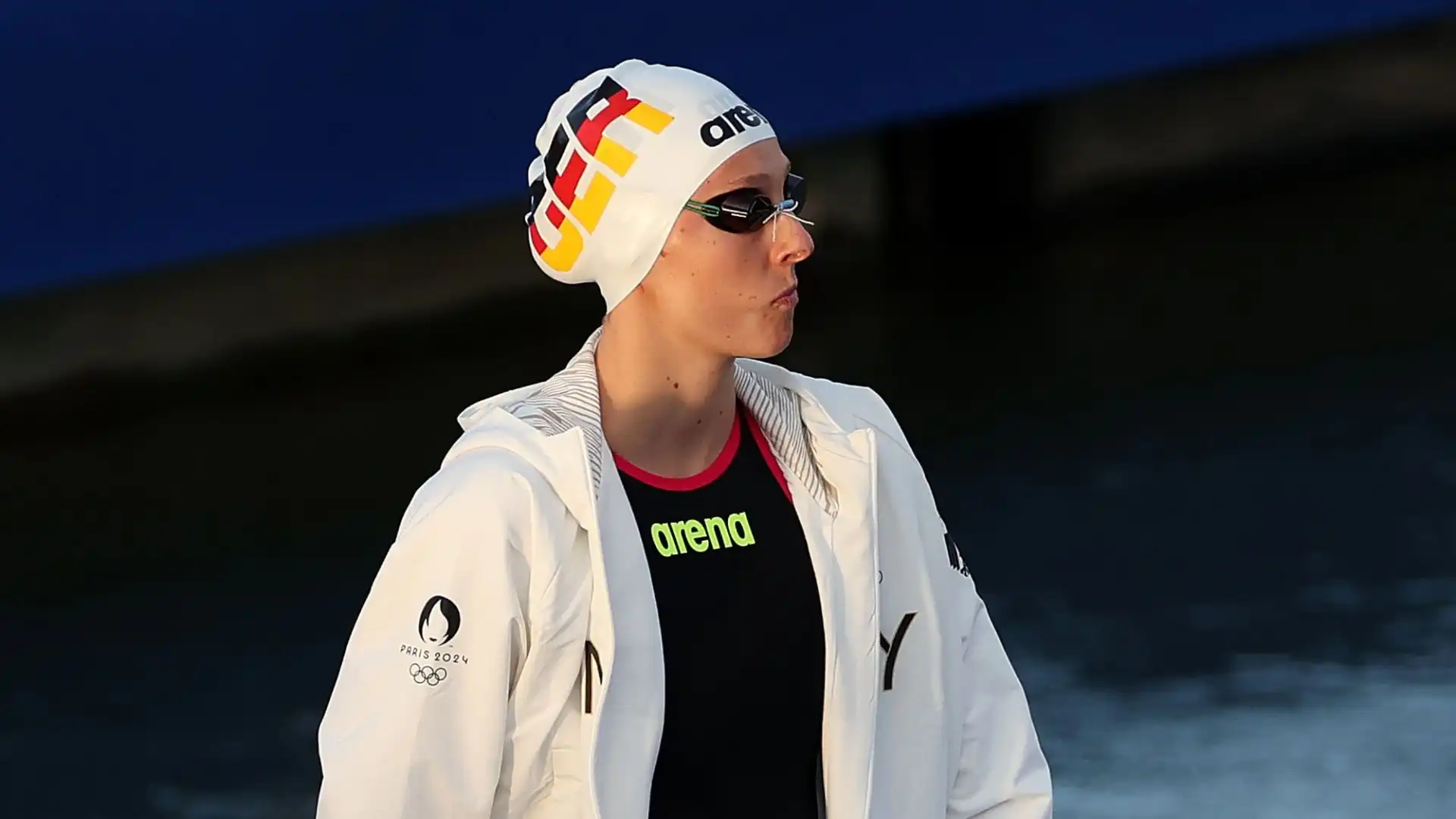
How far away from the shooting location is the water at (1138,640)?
4508mm

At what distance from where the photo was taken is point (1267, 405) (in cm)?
656

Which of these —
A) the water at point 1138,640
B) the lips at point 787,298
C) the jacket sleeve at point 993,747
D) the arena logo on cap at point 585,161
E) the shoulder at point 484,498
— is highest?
the water at point 1138,640

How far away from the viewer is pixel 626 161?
214 centimetres

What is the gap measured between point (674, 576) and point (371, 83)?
4.61 meters

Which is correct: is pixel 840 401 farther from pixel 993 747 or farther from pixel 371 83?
pixel 371 83

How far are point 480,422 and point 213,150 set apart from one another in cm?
437

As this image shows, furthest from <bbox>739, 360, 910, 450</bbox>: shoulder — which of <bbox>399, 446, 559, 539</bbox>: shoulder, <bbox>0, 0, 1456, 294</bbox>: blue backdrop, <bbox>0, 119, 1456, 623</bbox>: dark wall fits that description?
<bbox>0, 0, 1456, 294</bbox>: blue backdrop

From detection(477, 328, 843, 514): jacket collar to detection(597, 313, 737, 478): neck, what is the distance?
3 cm

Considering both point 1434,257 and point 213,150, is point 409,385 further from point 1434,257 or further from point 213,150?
point 1434,257

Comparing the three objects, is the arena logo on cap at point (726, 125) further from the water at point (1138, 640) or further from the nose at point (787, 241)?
the water at point (1138, 640)

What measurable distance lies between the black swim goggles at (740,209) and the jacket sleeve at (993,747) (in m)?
0.40

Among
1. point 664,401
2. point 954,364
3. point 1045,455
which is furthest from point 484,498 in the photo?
point 954,364

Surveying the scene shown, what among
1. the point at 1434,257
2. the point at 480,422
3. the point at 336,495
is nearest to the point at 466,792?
the point at 480,422

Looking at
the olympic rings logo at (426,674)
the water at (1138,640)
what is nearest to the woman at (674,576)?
the olympic rings logo at (426,674)
